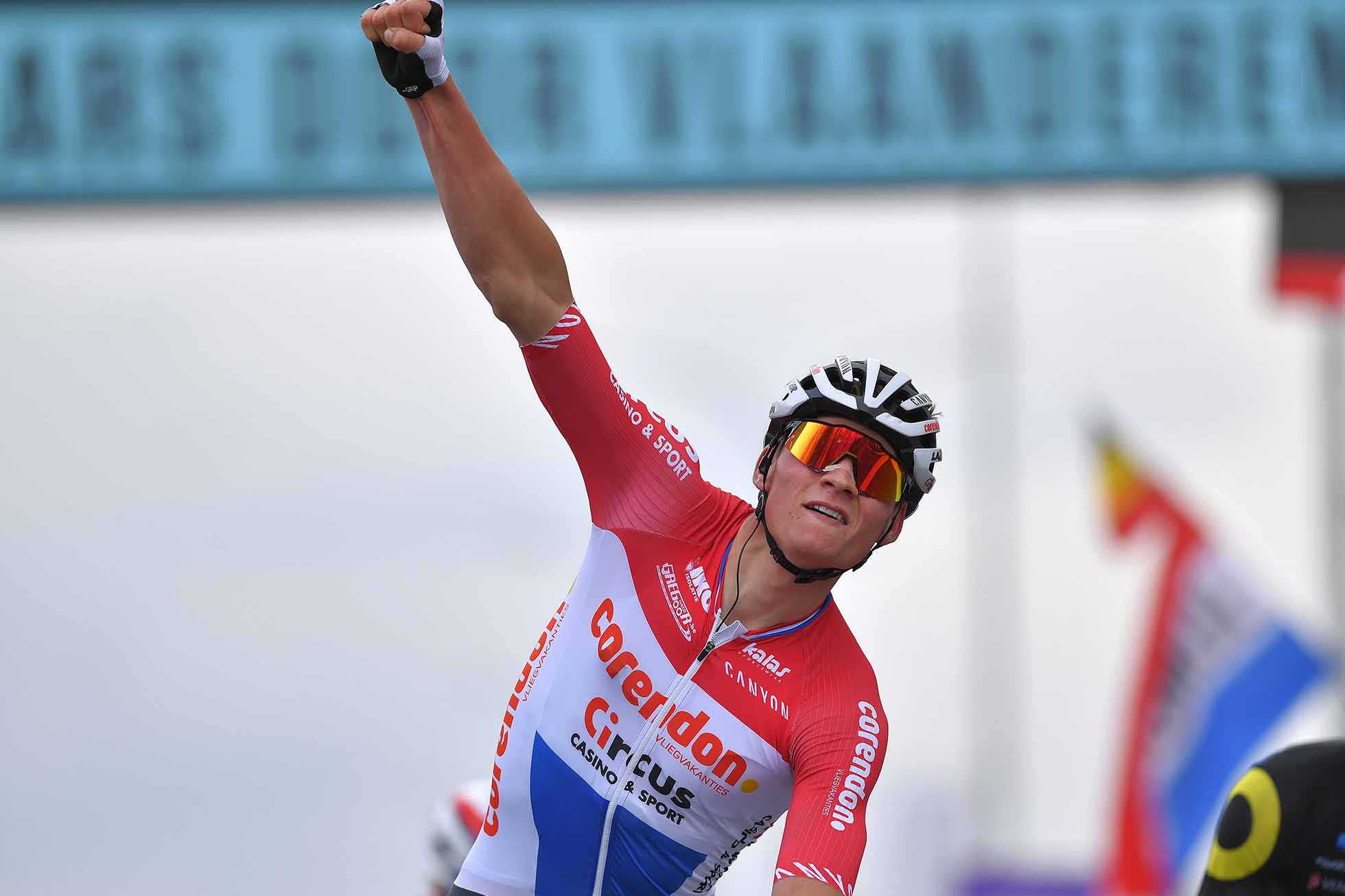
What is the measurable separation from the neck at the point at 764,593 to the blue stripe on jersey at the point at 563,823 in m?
0.62

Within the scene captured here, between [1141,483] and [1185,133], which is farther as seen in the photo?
[1141,483]

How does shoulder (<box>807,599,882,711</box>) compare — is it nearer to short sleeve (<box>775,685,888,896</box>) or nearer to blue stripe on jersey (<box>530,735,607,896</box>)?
short sleeve (<box>775,685,888,896</box>)

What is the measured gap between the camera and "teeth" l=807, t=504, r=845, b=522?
4.80 m

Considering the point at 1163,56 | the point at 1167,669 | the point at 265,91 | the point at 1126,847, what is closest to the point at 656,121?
the point at 265,91

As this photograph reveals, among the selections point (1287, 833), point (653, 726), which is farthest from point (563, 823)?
point (1287, 833)

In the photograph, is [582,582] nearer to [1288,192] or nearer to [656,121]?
[656,121]

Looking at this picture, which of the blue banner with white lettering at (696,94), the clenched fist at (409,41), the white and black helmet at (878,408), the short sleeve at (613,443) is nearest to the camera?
the clenched fist at (409,41)

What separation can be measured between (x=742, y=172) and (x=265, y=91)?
11.8 feet

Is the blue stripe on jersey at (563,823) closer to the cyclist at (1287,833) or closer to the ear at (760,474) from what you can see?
the ear at (760,474)

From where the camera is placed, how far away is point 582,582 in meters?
5.10

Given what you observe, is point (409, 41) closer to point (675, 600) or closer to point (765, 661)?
point (675, 600)

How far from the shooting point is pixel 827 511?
15.8 ft

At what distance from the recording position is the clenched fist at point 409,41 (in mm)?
4297

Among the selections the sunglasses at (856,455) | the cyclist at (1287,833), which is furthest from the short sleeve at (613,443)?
the cyclist at (1287,833)
